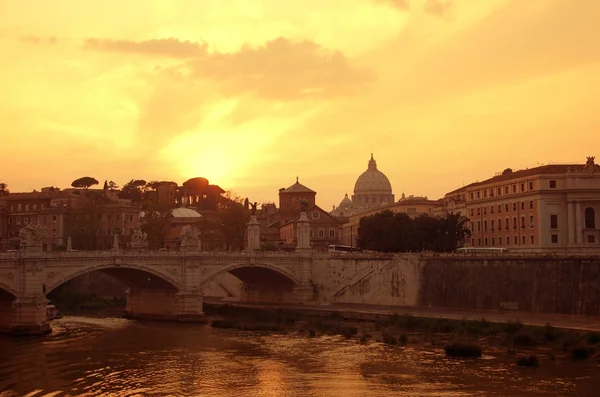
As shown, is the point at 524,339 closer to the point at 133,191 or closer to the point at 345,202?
the point at 133,191

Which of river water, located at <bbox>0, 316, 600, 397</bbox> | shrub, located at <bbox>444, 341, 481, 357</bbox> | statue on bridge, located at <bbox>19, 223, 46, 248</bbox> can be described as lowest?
river water, located at <bbox>0, 316, 600, 397</bbox>

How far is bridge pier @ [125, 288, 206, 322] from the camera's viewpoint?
5938cm

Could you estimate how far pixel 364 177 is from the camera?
16950 centimetres

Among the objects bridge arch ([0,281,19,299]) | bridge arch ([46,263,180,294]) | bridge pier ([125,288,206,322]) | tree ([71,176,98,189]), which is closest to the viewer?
bridge arch ([0,281,19,299])

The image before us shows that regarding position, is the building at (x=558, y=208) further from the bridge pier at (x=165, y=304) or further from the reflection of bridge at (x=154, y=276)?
the bridge pier at (x=165, y=304)

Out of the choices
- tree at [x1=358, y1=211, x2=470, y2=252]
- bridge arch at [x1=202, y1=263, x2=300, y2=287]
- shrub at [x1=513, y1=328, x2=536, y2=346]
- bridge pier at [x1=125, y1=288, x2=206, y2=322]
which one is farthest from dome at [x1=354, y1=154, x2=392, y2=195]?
shrub at [x1=513, y1=328, x2=536, y2=346]

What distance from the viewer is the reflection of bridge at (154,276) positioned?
49.8 m

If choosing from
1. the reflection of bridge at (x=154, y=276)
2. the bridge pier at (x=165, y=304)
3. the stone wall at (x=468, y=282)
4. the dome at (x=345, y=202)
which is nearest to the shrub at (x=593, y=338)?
the stone wall at (x=468, y=282)

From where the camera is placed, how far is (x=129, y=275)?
6091cm

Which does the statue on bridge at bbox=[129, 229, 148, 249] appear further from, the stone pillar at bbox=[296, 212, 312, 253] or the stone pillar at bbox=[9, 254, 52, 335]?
the stone pillar at bbox=[9, 254, 52, 335]

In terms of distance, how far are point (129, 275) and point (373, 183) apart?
10980cm

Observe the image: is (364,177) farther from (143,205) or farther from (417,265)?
(417,265)

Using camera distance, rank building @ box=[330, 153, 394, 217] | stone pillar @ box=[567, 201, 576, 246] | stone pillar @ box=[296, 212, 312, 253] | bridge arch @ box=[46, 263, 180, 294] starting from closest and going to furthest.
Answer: bridge arch @ box=[46, 263, 180, 294], stone pillar @ box=[296, 212, 312, 253], stone pillar @ box=[567, 201, 576, 246], building @ box=[330, 153, 394, 217]

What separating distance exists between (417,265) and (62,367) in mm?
32812
